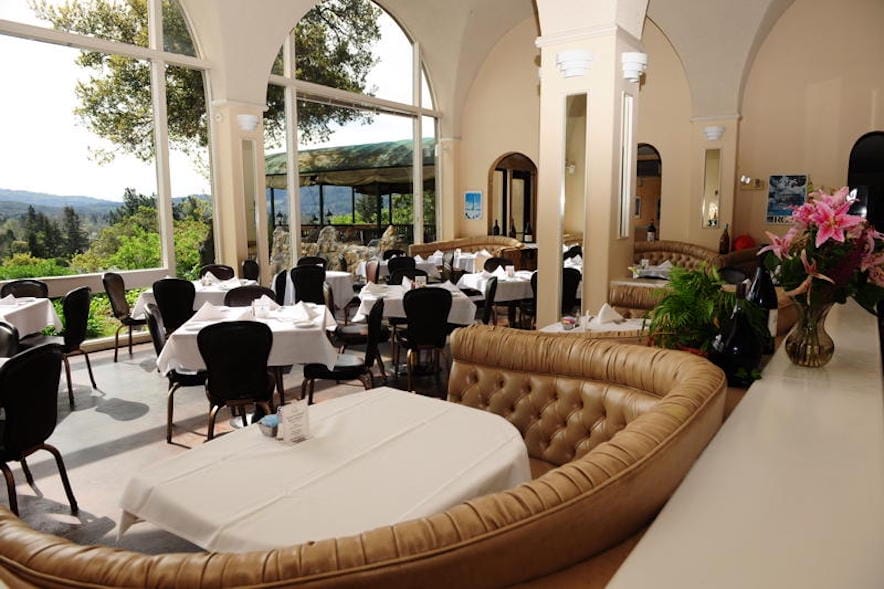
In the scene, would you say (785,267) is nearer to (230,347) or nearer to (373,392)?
(373,392)

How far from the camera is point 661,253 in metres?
11.0

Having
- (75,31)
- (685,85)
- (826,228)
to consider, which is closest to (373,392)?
(826,228)

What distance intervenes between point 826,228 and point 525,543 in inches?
65.3

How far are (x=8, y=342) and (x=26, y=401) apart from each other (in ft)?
4.83

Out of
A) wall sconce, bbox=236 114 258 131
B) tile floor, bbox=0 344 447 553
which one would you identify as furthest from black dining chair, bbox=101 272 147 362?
wall sconce, bbox=236 114 258 131

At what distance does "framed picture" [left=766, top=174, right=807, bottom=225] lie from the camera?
10.3 m

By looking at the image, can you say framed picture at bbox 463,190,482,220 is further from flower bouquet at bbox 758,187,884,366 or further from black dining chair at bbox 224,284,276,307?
flower bouquet at bbox 758,187,884,366

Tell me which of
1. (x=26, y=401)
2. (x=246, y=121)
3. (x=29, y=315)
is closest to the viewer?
(x=26, y=401)

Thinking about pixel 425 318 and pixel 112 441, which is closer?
pixel 112 441

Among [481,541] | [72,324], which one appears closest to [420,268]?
[72,324]

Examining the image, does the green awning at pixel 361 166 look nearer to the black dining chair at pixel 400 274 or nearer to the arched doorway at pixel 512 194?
the arched doorway at pixel 512 194

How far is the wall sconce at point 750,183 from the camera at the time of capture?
10.6 meters

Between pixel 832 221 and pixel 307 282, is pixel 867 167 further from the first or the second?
pixel 832 221

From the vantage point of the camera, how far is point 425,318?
209 inches
